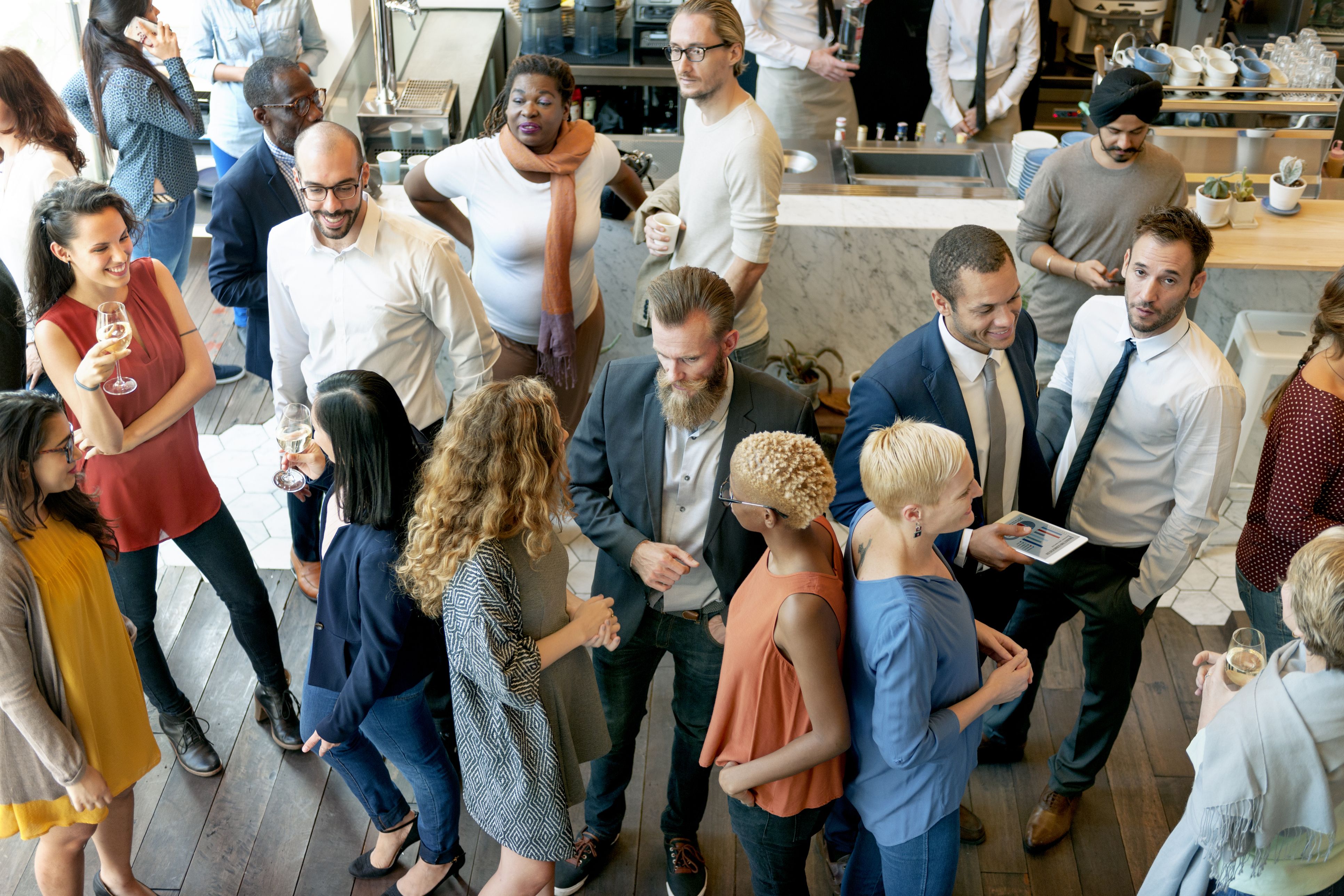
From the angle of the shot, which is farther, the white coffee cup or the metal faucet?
the metal faucet

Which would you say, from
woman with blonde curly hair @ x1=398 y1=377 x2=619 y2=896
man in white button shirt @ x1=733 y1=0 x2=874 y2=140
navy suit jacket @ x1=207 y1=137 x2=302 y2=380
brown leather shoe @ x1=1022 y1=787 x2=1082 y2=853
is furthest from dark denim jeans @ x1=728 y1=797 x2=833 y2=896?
man in white button shirt @ x1=733 y1=0 x2=874 y2=140

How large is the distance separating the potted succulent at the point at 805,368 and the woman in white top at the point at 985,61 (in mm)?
1479

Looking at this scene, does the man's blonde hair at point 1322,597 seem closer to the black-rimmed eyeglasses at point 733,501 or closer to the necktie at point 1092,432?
the necktie at point 1092,432

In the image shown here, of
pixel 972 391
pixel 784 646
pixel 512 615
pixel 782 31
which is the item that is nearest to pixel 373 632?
pixel 512 615

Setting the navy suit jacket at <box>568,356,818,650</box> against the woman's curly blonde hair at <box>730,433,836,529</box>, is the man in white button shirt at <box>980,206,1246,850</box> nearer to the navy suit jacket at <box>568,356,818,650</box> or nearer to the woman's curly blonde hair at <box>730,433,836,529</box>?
the navy suit jacket at <box>568,356,818,650</box>

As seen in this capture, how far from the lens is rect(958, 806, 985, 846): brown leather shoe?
2.91 metres

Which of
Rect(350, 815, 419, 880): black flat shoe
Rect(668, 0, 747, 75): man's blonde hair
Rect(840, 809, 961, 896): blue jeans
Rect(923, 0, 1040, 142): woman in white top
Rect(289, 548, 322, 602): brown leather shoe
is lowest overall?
Rect(350, 815, 419, 880): black flat shoe

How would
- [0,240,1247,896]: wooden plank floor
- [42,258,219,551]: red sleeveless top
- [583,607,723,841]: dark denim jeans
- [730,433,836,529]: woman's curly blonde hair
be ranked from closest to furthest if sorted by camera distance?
[730,433,836,529]: woman's curly blonde hair → [583,607,723,841]: dark denim jeans → [42,258,219,551]: red sleeveless top → [0,240,1247,896]: wooden plank floor

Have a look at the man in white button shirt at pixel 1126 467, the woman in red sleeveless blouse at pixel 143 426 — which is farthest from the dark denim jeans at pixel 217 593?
the man in white button shirt at pixel 1126 467

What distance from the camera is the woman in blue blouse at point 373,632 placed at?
2.16m

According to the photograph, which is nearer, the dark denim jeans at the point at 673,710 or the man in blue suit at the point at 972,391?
the man in blue suit at the point at 972,391

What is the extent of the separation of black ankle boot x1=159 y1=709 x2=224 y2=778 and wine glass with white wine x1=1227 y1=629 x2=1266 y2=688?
8.57 ft

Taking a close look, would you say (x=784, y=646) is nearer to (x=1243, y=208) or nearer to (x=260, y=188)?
(x=260, y=188)

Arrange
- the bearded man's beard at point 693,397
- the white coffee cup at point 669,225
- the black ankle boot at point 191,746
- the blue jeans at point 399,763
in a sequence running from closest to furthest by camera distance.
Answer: the bearded man's beard at point 693,397 < the blue jeans at point 399,763 < the black ankle boot at point 191,746 < the white coffee cup at point 669,225
